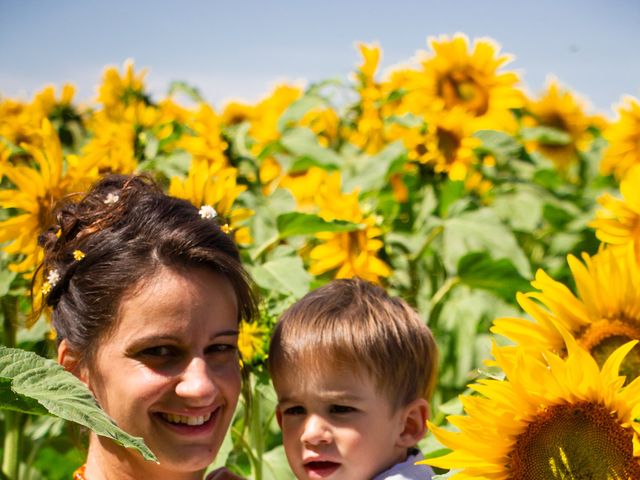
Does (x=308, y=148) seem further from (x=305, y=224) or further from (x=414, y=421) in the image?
(x=414, y=421)

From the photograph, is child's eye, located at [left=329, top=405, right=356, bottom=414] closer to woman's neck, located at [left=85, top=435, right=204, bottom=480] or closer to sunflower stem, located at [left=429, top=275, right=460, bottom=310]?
woman's neck, located at [left=85, top=435, right=204, bottom=480]

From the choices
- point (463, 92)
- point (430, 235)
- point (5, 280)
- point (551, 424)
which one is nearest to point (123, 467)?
point (5, 280)

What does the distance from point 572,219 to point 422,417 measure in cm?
145

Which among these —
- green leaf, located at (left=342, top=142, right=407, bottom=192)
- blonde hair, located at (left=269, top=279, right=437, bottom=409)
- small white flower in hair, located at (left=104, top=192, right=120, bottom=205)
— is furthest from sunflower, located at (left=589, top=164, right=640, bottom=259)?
green leaf, located at (left=342, top=142, right=407, bottom=192)

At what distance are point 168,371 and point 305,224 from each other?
62cm

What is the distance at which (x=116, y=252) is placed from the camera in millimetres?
1780

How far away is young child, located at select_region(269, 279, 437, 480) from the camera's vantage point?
1.89m

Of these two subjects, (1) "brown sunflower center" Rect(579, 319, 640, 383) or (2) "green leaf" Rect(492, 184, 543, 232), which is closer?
(1) "brown sunflower center" Rect(579, 319, 640, 383)

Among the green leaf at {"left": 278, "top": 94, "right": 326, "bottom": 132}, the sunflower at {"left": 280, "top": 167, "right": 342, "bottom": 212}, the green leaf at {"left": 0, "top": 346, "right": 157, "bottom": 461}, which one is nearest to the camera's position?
the green leaf at {"left": 0, "top": 346, "right": 157, "bottom": 461}

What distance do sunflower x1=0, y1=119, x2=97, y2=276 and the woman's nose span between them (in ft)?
1.97

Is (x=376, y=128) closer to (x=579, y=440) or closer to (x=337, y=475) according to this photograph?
(x=337, y=475)

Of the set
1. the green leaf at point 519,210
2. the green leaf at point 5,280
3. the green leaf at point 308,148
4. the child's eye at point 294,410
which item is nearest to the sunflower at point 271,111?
the green leaf at point 308,148

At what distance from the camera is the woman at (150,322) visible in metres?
1.68

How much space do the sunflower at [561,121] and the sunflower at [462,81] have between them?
3.50 feet
